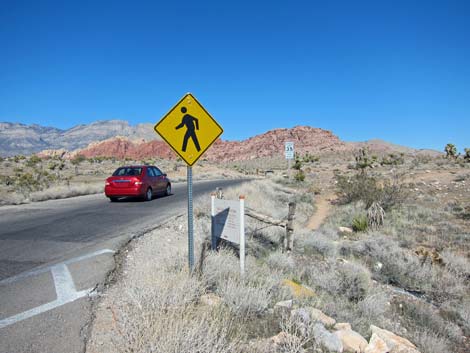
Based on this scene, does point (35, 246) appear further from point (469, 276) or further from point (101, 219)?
point (469, 276)

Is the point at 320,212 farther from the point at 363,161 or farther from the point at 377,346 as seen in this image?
the point at 363,161

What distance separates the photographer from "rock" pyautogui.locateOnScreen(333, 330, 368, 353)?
339cm

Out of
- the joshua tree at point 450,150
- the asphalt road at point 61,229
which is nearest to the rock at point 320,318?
the asphalt road at point 61,229

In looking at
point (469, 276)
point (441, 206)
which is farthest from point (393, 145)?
point (469, 276)

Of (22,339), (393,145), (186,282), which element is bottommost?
(22,339)

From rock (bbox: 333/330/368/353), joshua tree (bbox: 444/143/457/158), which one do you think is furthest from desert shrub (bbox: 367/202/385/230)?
joshua tree (bbox: 444/143/457/158)

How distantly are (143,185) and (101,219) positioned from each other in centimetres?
448

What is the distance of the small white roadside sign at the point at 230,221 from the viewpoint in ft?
16.4

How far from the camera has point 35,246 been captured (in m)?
6.70

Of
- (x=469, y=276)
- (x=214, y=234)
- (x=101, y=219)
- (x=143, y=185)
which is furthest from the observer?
(x=143, y=185)

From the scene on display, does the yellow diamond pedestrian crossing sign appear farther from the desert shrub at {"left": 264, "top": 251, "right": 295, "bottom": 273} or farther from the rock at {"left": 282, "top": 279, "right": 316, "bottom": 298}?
the desert shrub at {"left": 264, "top": 251, "right": 295, "bottom": 273}

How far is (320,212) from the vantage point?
52.5 feet

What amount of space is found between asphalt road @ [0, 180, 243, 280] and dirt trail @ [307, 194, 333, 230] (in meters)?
5.78

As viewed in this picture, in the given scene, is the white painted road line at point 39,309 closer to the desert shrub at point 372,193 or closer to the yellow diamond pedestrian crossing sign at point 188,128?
the yellow diamond pedestrian crossing sign at point 188,128
